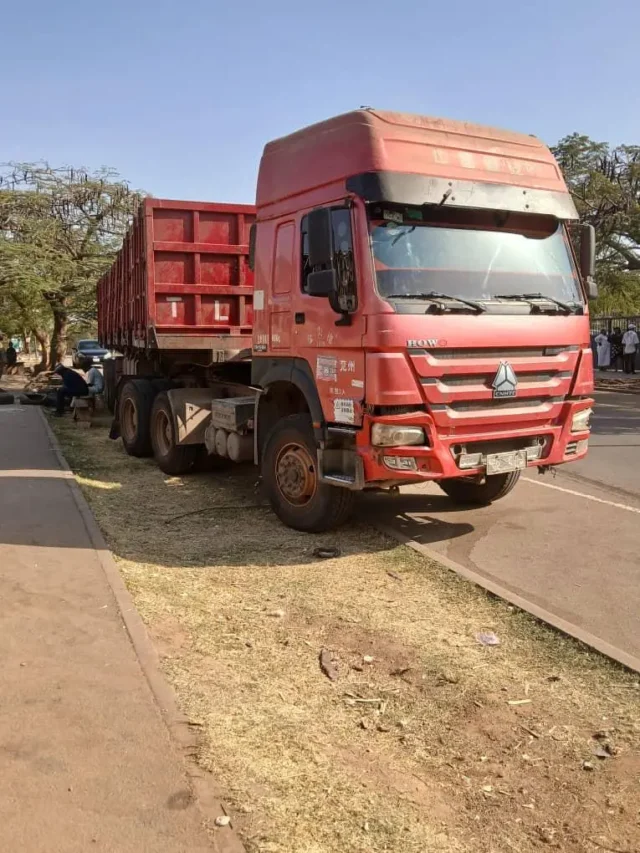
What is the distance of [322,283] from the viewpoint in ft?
19.1

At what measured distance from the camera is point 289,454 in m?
6.75

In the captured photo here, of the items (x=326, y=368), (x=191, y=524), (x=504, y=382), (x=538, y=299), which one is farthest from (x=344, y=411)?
(x=191, y=524)

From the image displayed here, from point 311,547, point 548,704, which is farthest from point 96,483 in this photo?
point 548,704

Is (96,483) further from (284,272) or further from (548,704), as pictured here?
(548,704)

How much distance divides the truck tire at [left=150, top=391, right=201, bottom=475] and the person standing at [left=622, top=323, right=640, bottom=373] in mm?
22645

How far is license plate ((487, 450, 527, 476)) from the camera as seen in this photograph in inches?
236

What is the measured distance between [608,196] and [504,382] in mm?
19897

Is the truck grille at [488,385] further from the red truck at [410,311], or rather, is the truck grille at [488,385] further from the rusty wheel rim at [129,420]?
the rusty wheel rim at [129,420]

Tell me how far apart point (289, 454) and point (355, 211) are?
2.15 meters

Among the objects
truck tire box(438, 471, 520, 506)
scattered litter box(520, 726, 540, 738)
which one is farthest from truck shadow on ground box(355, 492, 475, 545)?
scattered litter box(520, 726, 540, 738)

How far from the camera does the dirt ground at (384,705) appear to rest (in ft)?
9.26

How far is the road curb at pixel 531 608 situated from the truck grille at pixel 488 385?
973 mm

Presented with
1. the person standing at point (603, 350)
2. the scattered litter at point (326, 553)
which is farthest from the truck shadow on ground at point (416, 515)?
the person standing at point (603, 350)

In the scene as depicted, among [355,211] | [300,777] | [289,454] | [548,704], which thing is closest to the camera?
[300,777]
